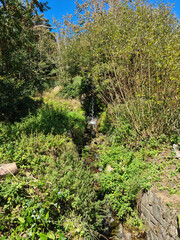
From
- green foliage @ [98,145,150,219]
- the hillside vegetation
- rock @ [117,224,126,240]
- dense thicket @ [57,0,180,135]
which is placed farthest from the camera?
dense thicket @ [57,0,180,135]

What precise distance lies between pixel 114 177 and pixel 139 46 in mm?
3946

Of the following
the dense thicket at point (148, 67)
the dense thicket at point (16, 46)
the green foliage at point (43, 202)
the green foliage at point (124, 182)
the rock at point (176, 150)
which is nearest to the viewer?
the green foliage at point (43, 202)

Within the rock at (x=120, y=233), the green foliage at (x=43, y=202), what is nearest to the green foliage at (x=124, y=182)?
the rock at (x=120, y=233)

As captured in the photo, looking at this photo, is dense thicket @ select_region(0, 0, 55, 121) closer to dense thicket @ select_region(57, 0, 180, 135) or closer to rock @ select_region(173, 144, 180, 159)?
dense thicket @ select_region(57, 0, 180, 135)

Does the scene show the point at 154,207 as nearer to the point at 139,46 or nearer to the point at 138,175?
the point at 138,175

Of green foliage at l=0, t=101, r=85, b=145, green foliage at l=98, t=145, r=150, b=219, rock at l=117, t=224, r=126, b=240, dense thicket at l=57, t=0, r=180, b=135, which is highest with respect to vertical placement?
dense thicket at l=57, t=0, r=180, b=135

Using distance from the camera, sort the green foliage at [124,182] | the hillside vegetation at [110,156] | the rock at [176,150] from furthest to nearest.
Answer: the rock at [176,150], the green foliage at [124,182], the hillside vegetation at [110,156]

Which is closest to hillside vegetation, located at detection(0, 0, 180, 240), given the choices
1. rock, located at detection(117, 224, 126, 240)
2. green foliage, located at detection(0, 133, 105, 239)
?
green foliage, located at detection(0, 133, 105, 239)

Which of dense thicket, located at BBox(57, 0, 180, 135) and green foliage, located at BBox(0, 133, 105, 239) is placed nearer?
green foliage, located at BBox(0, 133, 105, 239)

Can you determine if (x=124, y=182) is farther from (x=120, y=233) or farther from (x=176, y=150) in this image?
(x=176, y=150)

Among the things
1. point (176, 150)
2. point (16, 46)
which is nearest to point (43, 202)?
point (176, 150)

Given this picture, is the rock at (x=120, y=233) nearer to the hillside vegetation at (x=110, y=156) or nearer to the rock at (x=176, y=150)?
the hillside vegetation at (x=110, y=156)

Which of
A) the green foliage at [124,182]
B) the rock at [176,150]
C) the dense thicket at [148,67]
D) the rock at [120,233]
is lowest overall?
the rock at [120,233]

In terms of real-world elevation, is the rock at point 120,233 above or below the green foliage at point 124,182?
below
